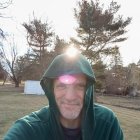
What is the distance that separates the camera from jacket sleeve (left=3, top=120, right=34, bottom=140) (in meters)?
2.65

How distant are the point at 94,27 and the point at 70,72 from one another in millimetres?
32184

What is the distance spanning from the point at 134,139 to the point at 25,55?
44.7 meters

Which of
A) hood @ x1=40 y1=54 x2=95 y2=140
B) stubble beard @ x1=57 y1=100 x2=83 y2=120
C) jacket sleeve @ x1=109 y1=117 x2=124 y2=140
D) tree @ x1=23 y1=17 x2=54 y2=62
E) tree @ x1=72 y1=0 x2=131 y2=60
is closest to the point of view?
hood @ x1=40 y1=54 x2=95 y2=140

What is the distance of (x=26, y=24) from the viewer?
1790 inches

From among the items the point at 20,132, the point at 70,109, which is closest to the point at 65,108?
the point at 70,109

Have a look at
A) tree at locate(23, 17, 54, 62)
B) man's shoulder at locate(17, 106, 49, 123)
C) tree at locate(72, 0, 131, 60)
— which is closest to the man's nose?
man's shoulder at locate(17, 106, 49, 123)

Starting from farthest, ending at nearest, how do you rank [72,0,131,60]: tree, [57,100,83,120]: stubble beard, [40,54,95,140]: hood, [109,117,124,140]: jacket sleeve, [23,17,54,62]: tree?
1. [23,17,54,62]: tree
2. [72,0,131,60]: tree
3. [109,117,124,140]: jacket sleeve
4. [57,100,83,120]: stubble beard
5. [40,54,95,140]: hood

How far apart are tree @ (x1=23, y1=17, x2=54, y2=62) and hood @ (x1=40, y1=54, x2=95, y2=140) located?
42741mm

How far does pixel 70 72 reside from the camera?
257cm

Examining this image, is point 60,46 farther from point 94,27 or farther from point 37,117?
point 37,117

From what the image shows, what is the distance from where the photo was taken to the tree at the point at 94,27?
34.2 metres

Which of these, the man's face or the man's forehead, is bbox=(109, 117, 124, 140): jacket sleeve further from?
the man's forehead

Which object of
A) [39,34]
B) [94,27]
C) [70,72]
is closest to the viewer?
[70,72]

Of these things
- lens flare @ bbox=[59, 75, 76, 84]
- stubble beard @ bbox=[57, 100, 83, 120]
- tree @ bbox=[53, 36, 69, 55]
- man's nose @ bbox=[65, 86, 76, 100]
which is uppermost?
tree @ bbox=[53, 36, 69, 55]
